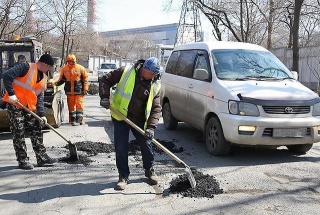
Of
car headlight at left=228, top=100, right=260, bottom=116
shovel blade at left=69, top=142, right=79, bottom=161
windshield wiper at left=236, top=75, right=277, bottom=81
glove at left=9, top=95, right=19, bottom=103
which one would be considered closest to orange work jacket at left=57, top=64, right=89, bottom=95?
shovel blade at left=69, top=142, right=79, bottom=161

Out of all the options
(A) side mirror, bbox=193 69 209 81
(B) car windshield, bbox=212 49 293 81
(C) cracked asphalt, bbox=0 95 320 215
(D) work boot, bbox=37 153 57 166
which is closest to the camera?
(C) cracked asphalt, bbox=0 95 320 215

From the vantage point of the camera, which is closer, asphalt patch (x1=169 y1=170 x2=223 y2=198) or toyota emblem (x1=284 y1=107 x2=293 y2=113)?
asphalt patch (x1=169 y1=170 x2=223 y2=198)

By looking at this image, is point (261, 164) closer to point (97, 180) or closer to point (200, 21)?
point (97, 180)

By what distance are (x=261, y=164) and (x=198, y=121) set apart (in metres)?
1.46

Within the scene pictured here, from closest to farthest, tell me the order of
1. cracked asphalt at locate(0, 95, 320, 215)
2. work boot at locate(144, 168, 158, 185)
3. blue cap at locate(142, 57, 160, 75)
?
cracked asphalt at locate(0, 95, 320, 215) < blue cap at locate(142, 57, 160, 75) < work boot at locate(144, 168, 158, 185)

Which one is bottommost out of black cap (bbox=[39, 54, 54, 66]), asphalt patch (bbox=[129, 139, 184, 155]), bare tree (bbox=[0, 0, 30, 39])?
asphalt patch (bbox=[129, 139, 184, 155])

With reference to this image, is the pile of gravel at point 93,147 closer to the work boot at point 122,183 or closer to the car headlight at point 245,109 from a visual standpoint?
the work boot at point 122,183

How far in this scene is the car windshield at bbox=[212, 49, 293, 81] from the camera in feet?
21.6

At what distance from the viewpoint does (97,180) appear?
5094 mm

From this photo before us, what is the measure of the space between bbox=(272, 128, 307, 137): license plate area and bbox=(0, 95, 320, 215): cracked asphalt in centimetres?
49

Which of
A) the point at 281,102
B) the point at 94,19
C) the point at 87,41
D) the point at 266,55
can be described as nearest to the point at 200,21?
the point at 94,19

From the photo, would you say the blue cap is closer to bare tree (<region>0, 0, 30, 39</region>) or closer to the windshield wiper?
the windshield wiper

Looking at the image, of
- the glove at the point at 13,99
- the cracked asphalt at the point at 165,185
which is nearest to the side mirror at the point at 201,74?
the cracked asphalt at the point at 165,185

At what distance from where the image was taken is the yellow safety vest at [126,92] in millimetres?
4629
